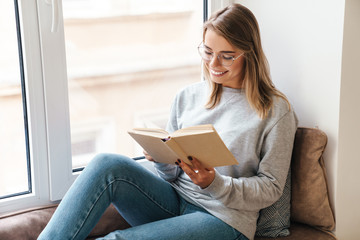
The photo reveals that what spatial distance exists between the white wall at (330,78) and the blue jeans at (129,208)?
451 mm

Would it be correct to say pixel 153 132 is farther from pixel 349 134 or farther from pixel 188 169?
pixel 349 134

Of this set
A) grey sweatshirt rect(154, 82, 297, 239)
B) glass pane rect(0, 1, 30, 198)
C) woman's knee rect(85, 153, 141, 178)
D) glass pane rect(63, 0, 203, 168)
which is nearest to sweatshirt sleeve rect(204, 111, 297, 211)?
grey sweatshirt rect(154, 82, 297, 239)

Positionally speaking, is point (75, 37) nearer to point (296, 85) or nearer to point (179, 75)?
point (179, 75)

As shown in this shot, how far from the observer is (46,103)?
1719mm

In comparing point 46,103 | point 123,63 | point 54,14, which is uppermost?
point 54,14

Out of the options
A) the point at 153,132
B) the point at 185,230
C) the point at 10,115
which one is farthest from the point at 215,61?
the point at 10,115

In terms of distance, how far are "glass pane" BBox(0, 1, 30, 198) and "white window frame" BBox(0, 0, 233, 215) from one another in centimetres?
5

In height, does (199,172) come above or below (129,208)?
above

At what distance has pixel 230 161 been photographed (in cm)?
138

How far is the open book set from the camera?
131 centimetres

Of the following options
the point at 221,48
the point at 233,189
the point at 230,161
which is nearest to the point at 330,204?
the point at 233,189

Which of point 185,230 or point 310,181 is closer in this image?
point 185,230

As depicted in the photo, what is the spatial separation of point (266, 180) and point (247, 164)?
0.09 metres

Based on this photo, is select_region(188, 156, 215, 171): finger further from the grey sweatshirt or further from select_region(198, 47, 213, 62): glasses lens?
select_region(198, 47, 213, 62): glasses lens
